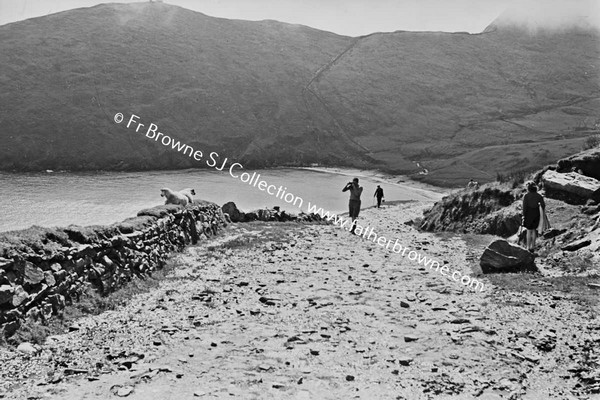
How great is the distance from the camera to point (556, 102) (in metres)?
144

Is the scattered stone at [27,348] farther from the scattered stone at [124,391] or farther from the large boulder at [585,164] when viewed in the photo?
the large boulder at [585,164]

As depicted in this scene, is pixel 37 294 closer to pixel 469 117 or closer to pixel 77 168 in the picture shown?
pixel 77 168

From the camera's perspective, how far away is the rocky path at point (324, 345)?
7.23 meters

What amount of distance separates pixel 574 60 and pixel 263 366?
192 metres

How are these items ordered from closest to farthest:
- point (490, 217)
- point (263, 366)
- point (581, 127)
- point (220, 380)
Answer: point (220, 380) → point (263, 366) → point (490, 217) → point (581, 127)

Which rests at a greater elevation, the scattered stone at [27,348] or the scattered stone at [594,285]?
the scattered stone at [594,285]

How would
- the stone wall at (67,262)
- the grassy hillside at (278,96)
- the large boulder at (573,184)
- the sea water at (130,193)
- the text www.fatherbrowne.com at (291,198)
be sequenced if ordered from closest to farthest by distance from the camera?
the stone wall at (67,262), the text www.fatherbrowne.com at (291,198), the large boulder at (573,184), the sea water at (130,193), the grassy hillside at (278,96)

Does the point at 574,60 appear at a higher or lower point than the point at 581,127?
higher

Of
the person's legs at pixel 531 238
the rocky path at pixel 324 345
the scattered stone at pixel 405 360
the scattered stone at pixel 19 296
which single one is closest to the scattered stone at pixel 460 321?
the rocky path at pixel 324 345

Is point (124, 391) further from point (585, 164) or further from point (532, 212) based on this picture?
point (585, 164)

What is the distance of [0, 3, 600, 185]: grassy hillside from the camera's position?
3526 inches

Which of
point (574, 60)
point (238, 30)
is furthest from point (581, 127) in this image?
point (238, 30)

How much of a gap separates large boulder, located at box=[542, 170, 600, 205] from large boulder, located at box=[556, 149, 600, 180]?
2.42 ft

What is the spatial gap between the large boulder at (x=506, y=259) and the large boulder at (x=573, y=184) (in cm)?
753
